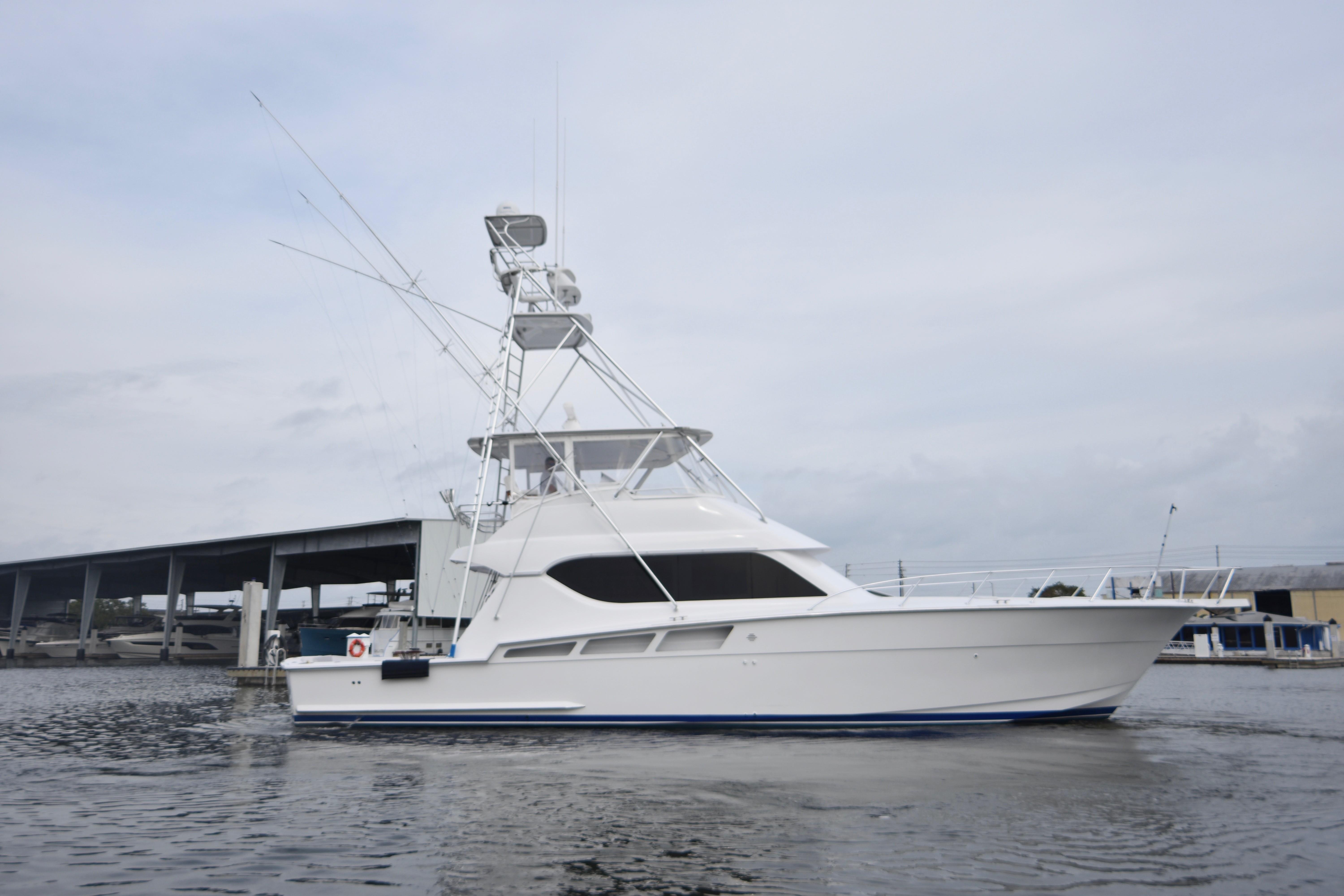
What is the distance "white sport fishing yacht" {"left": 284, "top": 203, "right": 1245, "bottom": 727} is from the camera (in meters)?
10.7

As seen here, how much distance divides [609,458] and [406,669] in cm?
413

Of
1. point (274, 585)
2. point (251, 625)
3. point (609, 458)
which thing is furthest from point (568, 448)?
point (274, 585)

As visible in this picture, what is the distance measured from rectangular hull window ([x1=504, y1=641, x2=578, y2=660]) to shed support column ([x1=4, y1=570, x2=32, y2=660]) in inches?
2092

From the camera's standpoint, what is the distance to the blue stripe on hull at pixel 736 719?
10719 mm

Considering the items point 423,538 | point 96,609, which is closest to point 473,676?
point 423,538

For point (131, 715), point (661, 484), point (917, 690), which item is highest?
point (661, 484)

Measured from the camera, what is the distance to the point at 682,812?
6.79m

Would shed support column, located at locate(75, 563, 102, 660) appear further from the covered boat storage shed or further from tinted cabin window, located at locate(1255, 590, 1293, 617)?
tinted cabin window, located at locate(1255, 590, 1293, 617)

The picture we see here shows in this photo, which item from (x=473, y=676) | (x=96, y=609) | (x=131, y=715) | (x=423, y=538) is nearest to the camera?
(x=473, y=676)

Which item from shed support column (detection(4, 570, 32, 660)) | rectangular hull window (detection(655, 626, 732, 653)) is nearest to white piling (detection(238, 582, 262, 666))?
rectangular hull window (detection(655, 626, 732, 653))

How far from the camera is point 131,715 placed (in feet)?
51.9

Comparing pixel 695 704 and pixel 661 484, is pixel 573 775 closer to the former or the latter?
pixel 695 704

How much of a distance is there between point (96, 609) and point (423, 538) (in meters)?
76.0

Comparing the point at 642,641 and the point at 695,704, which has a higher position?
the point at 642,641
